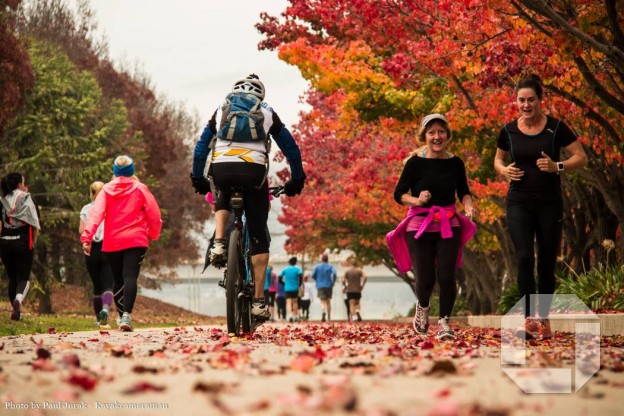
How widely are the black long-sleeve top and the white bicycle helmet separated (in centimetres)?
145

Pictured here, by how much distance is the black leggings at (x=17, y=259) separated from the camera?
13.8 meters

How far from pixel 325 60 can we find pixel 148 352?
12.4 metres

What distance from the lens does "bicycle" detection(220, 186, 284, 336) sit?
8234 mm

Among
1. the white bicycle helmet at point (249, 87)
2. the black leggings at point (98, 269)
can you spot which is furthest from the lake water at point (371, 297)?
the white bicycle helmet at point (249, 87)

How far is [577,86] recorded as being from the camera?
1305 cm

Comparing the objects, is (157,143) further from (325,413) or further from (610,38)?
(325,413)

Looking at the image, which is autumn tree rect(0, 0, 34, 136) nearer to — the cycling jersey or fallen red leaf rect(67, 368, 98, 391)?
the cycling jersey

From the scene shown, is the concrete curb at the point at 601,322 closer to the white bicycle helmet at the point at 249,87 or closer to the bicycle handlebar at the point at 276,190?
the bicycle handlebar at the point at 276,190

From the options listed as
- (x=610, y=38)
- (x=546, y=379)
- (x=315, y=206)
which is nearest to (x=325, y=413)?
(x=546, y=379)

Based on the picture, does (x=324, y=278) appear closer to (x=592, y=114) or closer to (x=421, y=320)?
(x=592, y=114)

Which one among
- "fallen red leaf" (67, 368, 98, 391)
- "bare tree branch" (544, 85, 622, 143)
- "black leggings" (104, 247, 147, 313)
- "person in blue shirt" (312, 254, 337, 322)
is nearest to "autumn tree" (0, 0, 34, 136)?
"person in blue shirt" (312, 254, 337, 322)

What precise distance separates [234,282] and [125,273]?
10.3 ft

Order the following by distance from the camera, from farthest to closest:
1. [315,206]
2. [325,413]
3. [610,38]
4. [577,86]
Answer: [315,206] < [577,86] < [610,38] < [325,413]

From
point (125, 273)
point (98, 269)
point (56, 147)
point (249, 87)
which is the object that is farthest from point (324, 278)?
point (249, 87)
